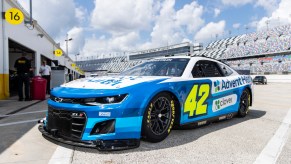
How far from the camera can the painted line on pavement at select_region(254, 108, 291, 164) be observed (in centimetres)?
312

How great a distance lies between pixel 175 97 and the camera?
13.1ft

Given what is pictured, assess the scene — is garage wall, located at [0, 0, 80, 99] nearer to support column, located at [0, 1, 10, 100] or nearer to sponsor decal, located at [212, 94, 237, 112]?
support column, located at [0, 1, 10, 100]

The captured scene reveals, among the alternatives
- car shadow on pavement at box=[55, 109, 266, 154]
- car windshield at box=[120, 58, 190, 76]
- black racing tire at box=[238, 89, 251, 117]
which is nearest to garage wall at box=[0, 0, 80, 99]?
car windshield at box=[120, 58, 190, 76]

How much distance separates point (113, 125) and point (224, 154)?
4.70ft

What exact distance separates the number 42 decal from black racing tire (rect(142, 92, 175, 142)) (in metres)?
0.35

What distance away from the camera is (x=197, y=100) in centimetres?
437

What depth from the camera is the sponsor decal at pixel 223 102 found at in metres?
4.83

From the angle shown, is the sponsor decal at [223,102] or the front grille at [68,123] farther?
the sponsor decal at [223,102]

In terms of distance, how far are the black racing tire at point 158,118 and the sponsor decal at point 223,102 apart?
1.20m

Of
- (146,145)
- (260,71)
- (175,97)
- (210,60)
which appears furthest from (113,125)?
(260,71)

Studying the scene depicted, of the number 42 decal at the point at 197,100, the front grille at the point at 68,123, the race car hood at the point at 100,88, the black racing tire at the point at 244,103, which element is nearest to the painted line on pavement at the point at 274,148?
the black racing tire at the point at 244,103

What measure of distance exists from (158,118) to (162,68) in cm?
126

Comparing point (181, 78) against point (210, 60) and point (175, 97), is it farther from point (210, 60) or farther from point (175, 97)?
point (210, 60)

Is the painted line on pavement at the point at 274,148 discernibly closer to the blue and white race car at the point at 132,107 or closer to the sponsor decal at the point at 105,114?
the blue and white race car at the point at 132,107
